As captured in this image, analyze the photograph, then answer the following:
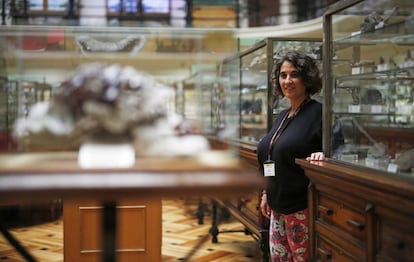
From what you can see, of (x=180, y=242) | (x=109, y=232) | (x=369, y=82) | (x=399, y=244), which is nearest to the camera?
(x=109, y=232)

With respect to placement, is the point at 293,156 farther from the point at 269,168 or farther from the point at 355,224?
the point at 355,224

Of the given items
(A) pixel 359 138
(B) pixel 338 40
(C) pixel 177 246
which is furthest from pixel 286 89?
(C) pixel 177 246

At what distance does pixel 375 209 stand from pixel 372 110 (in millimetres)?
1321

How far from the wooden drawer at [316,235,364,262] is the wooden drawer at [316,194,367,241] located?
0.09 metres

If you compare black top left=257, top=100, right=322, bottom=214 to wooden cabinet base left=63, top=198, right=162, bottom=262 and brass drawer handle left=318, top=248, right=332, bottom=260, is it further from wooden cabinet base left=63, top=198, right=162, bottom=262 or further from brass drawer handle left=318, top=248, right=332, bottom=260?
wooden cabinet base left=63, top=198, right=162, bottom=262

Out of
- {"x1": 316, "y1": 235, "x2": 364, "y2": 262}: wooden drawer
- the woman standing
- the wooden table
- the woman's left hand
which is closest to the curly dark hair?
the woman standing

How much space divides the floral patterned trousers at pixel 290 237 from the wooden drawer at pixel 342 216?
0.13 metres

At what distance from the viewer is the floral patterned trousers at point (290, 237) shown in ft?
8.04

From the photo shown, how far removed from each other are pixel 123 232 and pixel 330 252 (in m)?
1.55

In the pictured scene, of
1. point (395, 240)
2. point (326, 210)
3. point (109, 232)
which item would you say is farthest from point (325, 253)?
point (109, 232)

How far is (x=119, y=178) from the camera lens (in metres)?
0.99

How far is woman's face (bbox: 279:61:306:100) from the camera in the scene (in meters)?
2.59

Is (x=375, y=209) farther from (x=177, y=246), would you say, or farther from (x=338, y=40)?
(x=177, y=246)

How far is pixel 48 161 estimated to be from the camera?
108cm
